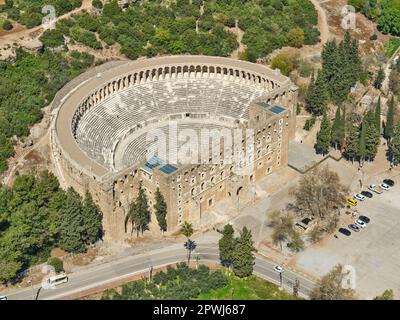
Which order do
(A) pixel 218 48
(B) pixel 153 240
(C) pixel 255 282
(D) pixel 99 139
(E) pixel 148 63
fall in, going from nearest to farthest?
(C) pixel 255 282 < (B) pixel 153 240 < (D) pixel 99 139 < (E) pixel 148 63 < (A) pixel 218 48

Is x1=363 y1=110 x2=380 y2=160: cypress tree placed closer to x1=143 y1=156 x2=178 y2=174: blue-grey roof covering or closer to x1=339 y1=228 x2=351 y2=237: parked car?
x1=339 y1=228 x2=351 y2=237: parked car

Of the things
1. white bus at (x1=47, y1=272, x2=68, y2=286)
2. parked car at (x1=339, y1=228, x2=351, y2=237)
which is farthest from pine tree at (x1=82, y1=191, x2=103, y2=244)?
parked car at (x1=339, y1=228, x2=351, y2=237)

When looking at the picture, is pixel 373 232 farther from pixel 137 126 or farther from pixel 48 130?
pixel 48 130

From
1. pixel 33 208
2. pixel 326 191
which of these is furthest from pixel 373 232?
pixel 33 208

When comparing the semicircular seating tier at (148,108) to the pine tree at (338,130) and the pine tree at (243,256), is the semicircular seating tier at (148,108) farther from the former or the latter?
the pine tree at (243,256)

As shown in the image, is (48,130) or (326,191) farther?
(48,130)

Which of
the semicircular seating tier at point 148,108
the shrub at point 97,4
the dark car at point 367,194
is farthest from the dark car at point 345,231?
the shrub at point 97,4
